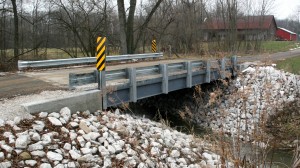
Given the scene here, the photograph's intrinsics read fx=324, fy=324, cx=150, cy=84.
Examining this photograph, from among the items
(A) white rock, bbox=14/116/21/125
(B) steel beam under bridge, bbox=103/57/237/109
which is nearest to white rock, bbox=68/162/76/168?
(A) white rock, bbox=14/116/21/125

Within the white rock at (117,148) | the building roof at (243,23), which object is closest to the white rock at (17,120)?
the white rock at (117,148)

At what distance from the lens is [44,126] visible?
6.89 metres

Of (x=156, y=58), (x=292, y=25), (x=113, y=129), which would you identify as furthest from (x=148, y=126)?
(x=292, y=25)

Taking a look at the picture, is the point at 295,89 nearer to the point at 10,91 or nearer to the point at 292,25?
the point at 10,91

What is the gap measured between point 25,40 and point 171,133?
77.9 ft

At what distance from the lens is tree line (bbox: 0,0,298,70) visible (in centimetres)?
2505

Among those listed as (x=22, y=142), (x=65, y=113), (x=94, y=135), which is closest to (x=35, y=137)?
(x=22, y=142)

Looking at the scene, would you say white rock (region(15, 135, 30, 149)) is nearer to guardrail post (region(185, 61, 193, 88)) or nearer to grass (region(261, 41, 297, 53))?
guardrail post (region(185, 61, 193, 88))

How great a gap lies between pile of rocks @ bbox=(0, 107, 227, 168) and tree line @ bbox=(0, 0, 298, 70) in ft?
51.3

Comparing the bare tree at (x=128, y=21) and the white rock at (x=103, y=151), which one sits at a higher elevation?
the bare tree at (x=128, y=21)

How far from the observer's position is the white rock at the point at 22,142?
5982mm

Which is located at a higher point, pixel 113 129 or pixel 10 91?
pixel 10 91

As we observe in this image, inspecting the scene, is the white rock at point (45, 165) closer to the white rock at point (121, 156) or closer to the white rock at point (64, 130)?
the white rock at point (64, 130)

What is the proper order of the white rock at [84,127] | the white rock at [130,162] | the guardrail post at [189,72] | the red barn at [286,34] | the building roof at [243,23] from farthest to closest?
the red barn at [286,34], the building roof at [243,23], the guardrail post at [189,72], the white rock at [84,127], the white rock at [130,162]
